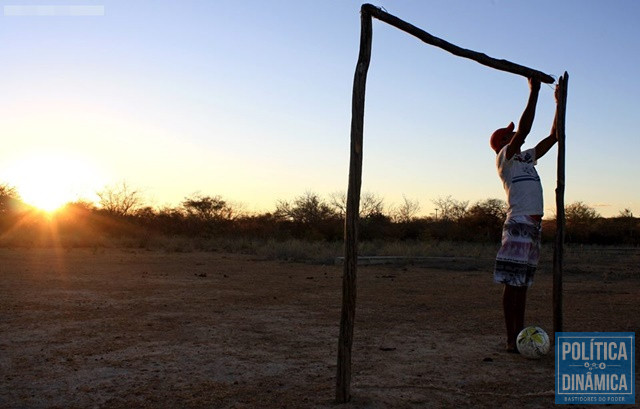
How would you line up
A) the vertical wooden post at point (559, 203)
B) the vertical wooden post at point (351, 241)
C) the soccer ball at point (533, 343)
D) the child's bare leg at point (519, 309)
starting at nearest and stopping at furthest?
the vertical wooden post at point (351, 241)
the soccer ball at point (533, 343)
the child's bare leg at point (519, 309)
the vertical wooden post at point (559, 203)

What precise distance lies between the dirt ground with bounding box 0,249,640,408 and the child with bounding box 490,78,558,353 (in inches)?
18.5

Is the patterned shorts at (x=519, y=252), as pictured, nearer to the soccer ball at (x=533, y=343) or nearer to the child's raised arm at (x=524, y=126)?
the soccer ball at (x=533, y=343)

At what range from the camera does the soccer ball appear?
5.31 meters

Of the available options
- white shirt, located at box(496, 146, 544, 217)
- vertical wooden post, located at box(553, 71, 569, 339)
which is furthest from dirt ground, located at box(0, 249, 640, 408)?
white shirt, located at box(496, 146, 544, 217)

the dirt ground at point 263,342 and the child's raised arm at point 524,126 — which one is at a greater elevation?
the child's raised arm at point 524,126

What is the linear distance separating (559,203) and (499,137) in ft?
2.77

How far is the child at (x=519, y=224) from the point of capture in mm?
5566

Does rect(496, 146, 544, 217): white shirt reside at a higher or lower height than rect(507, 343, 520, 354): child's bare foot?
higher

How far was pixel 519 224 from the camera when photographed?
5.61 m

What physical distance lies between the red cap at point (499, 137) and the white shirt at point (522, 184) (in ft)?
0.94

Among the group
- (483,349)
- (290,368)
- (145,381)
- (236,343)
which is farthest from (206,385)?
(483,349)

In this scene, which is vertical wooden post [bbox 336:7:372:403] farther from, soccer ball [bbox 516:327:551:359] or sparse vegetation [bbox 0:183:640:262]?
sparse vegetation [bbox 0:183:640:262]

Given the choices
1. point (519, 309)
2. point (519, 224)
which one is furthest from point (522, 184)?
point (519, 309)
